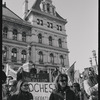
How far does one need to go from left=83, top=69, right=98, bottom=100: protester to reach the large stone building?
20040 mm

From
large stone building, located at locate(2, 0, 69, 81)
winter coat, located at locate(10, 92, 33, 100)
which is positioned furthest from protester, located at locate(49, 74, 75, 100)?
large stone building, located at locate(2, 0, 69, 81)

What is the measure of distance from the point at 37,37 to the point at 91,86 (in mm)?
23346

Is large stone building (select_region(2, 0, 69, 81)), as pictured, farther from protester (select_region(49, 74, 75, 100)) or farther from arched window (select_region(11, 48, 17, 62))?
protester (select_region(49, 74, 75, 100))

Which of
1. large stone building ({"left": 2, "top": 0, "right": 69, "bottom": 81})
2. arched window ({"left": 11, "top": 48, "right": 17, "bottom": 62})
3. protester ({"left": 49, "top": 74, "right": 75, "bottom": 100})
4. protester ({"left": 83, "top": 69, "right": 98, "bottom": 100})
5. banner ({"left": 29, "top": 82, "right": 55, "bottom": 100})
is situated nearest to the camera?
protester ({"left": 49, "top": 74, "right": 75, "bottom": 100})

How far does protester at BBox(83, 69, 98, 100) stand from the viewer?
3.75 meters

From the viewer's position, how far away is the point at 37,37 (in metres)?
27.2

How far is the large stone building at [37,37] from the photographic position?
2491cm

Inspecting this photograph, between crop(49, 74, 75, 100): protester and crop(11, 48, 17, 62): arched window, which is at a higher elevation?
crop(11, 48, 17, 62): arched window

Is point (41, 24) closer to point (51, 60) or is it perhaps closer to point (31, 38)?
point (31, 38)

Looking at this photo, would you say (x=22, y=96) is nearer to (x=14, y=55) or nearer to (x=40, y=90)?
(x=40, y=90)

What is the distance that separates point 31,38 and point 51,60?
4.11m

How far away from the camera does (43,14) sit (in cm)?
2861

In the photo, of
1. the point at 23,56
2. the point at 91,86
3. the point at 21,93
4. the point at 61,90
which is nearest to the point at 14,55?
the point at 23,56

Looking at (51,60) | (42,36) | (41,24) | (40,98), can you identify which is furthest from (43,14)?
(40,98)
